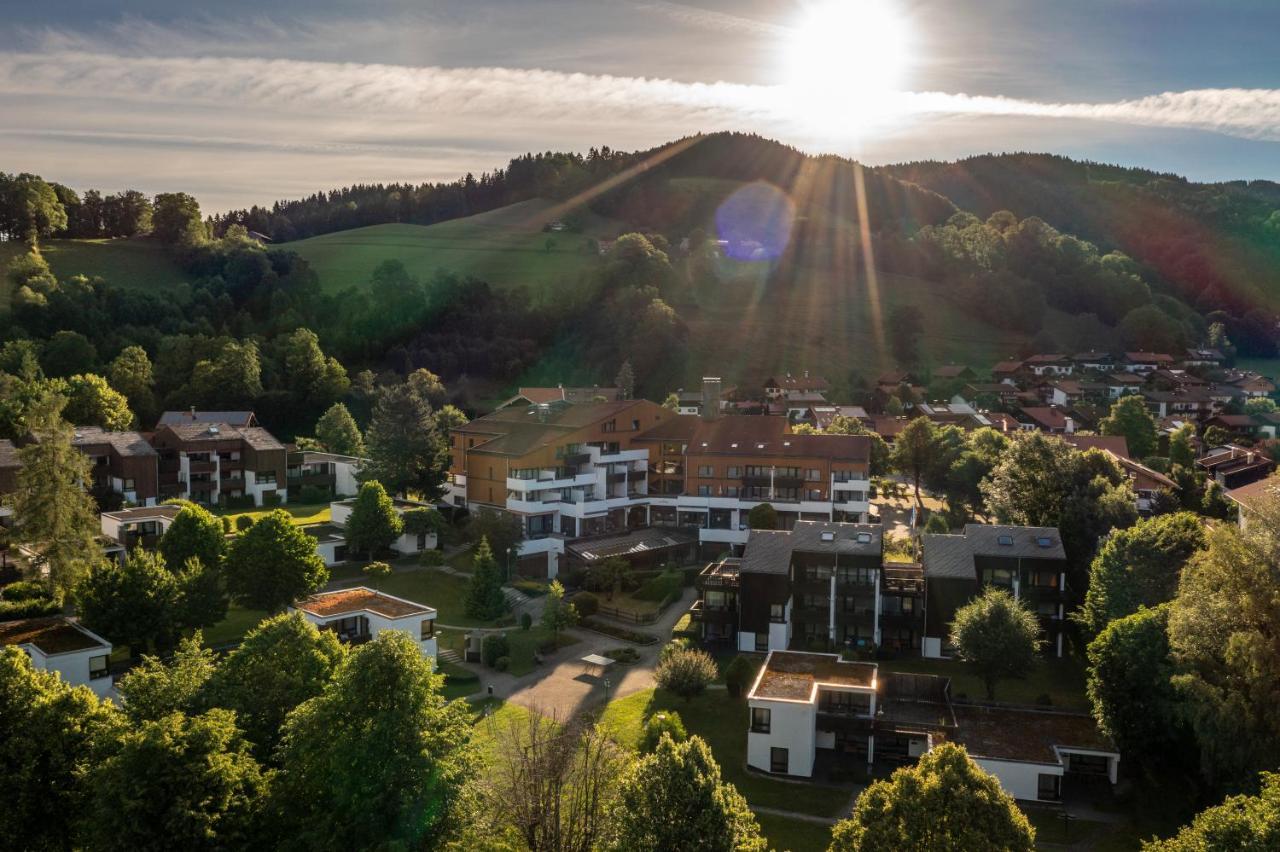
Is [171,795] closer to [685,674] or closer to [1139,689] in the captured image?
[685,674]

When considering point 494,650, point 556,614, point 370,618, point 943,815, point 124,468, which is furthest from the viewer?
point 124,468

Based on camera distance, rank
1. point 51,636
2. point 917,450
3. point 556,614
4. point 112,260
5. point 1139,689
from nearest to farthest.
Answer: point 1139,689 → point 51,636 → point 556,614 → point 917,450 → point 112,260

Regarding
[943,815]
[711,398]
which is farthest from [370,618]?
[711,398]

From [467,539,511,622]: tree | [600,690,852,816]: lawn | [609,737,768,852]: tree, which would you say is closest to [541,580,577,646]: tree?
[467,539,511,622]: tree

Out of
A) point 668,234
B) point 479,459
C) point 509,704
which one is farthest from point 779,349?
point 509,704

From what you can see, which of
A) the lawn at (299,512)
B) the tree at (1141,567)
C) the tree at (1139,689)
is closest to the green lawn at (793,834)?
the tree at (1139,689)

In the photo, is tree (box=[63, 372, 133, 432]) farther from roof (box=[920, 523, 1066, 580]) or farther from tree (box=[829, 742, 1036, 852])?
tree (box=[829, 742, 1036, 852])

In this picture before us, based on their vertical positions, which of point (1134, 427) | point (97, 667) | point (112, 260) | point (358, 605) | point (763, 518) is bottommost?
point (97, 667)
